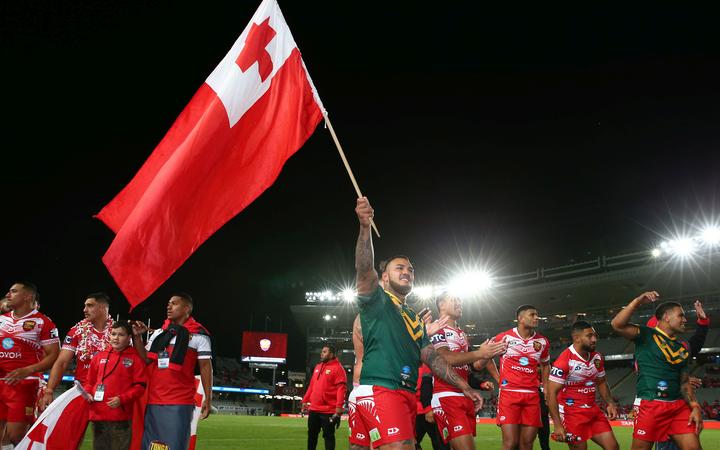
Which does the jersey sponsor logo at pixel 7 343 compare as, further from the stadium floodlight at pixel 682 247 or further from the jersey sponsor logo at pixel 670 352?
the stadium floodlight at pixel 682 247

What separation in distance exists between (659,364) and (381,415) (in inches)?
192

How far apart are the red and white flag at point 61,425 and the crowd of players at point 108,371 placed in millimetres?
14

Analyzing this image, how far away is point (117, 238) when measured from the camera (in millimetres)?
5566

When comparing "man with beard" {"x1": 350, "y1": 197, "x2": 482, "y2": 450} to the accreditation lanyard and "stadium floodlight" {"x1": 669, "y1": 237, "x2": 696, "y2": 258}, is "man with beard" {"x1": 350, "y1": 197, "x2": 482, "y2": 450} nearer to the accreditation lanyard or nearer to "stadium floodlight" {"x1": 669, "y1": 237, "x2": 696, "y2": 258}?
the accreditation lanyard

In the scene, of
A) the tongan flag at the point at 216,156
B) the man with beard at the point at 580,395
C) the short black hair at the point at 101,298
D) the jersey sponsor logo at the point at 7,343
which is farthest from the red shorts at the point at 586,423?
the jersey sponsor logo at the point at 7,343

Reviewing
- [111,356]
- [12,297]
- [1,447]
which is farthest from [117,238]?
[1,447]

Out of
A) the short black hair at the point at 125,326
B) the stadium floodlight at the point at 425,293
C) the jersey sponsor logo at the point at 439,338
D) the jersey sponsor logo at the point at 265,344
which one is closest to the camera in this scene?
the short black hair at the point at 125,326

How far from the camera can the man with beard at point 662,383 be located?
25.5 ft

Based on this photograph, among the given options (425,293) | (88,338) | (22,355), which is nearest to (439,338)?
(88,338)

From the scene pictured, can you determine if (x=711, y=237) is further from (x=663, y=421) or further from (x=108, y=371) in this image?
(x=108, y=371)

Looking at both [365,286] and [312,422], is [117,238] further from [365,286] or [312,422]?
[312,422]

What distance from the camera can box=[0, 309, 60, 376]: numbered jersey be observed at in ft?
28.1

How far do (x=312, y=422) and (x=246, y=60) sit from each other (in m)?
7.78

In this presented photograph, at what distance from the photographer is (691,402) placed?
789cm
